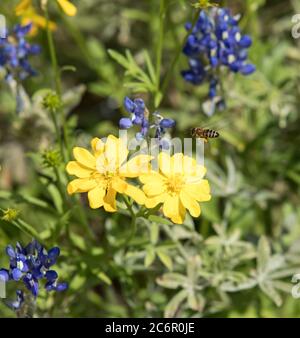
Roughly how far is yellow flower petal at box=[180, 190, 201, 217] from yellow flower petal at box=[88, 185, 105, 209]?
1.03 feet

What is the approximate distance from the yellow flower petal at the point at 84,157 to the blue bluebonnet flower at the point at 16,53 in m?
0.99

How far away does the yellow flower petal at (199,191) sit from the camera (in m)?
2.52

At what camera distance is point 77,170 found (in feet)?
8.46

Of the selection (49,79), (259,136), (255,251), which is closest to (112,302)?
(255,251)

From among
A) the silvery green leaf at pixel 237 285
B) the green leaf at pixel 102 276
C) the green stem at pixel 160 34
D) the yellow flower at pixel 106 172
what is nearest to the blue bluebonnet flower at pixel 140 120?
the yellow flower at pixel 106 172

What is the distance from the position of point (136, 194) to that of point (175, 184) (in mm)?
195

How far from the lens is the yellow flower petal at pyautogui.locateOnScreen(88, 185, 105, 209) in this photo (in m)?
2.45

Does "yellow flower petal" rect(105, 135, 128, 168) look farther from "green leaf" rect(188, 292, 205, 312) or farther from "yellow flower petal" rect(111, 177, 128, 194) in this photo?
"green leaf" rect(188, 292, 205, 312)

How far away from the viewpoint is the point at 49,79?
448cm

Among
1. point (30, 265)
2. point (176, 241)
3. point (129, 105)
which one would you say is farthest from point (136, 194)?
point (176, 241)

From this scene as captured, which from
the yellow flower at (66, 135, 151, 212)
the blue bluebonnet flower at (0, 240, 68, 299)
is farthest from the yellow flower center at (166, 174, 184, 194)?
the blue bluebonnet flower at (0, 240, 68, 299)

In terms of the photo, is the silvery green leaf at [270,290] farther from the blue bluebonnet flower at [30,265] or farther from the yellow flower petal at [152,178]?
Result: the blue bluebonnet flower at [30,265]
